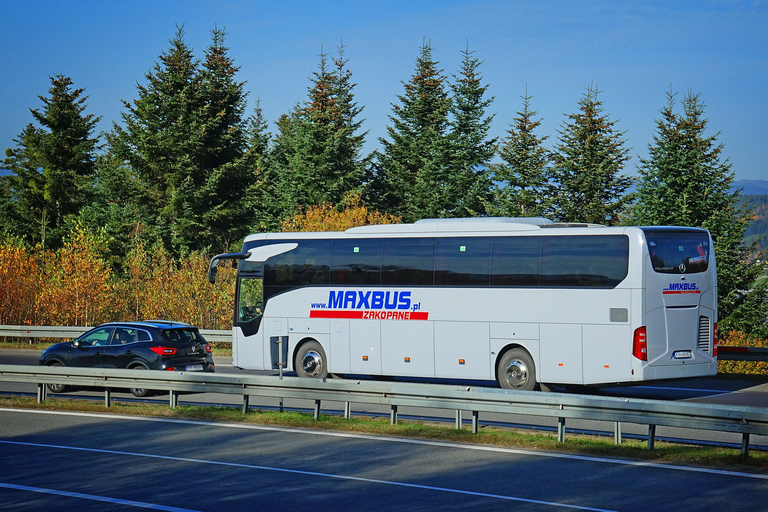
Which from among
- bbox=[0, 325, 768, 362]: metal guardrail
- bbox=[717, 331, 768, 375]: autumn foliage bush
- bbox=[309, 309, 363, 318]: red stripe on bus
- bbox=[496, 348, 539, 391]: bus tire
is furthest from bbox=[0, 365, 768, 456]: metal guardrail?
bbox=[717, 331, 768, 375]: autumn foliage bush

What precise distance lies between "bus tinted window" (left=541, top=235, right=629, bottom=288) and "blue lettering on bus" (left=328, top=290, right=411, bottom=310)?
3.53m

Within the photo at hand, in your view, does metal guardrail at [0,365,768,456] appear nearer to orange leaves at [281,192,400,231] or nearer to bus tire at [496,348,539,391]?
bus tire at [496,348,539,391]

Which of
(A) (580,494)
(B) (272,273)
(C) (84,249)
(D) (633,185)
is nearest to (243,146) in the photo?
(C) (84,249)

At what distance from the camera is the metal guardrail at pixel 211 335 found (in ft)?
66.6

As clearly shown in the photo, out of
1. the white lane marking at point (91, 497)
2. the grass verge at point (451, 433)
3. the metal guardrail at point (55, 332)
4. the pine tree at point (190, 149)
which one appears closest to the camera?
the white lane marking at point (91, 497)

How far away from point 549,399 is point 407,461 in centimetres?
255

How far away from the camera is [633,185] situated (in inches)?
1961

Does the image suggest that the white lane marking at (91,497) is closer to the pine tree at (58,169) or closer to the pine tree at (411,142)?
the pine tree at (411,142)

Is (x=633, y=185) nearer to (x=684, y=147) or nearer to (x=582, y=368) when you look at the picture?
(x=684, y=147)

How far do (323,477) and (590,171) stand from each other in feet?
137

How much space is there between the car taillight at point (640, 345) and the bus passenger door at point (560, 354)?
117 cm

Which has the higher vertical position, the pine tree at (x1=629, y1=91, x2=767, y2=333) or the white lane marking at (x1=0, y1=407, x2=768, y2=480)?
the pine tree at (x1=629, y1=91, x2=767, y2=333)

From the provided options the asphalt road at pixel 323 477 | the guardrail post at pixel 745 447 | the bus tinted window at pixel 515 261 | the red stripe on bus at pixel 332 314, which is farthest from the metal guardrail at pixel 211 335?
the asphalt road at pixel 323 477

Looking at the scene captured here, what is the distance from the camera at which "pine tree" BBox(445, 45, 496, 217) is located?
5131 centimetres
